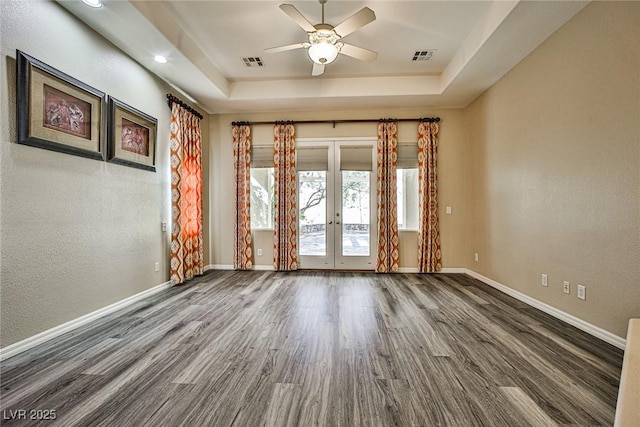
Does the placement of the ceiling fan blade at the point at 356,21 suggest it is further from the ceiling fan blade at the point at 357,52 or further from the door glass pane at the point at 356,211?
the door glass pane at the point at 356,211

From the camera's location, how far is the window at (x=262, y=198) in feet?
17.1

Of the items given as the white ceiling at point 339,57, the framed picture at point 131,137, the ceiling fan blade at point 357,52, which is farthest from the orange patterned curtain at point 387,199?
the framed picture at point 131,137

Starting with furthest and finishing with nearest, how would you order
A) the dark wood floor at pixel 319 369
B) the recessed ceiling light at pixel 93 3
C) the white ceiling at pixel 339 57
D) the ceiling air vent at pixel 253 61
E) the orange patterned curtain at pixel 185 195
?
1. the orange patterned curtain at pixel 185 195
2. the ceiling air vent at pixel 253 61
3. the white ceiling at pixel 339 57
4. the recessed ceiling light at pixel 93 3
5. the dark wood floor at pixel 319 369

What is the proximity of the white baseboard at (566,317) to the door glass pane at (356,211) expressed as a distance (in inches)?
83.2

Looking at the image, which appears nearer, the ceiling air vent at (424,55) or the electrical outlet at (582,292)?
the electrical outlet at (582,292)

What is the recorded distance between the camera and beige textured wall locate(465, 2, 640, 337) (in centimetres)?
213

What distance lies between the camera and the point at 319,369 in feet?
6.21

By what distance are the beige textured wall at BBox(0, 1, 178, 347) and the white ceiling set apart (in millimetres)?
315

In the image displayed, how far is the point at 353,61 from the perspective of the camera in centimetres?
389

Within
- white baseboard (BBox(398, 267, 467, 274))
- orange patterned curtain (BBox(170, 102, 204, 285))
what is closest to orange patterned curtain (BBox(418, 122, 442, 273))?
white baseboard (BBox(398, 267, 467, 274))

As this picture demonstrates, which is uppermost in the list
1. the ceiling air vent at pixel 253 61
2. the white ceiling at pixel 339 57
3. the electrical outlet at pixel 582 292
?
the ceiling air vent at pixel 253 61

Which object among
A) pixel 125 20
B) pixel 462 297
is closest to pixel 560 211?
pixel 462 297

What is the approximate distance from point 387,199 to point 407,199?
44cm

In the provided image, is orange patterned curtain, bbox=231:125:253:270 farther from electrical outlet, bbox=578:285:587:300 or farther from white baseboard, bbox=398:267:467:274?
electrical outlet, bbox=578:285:587:300
